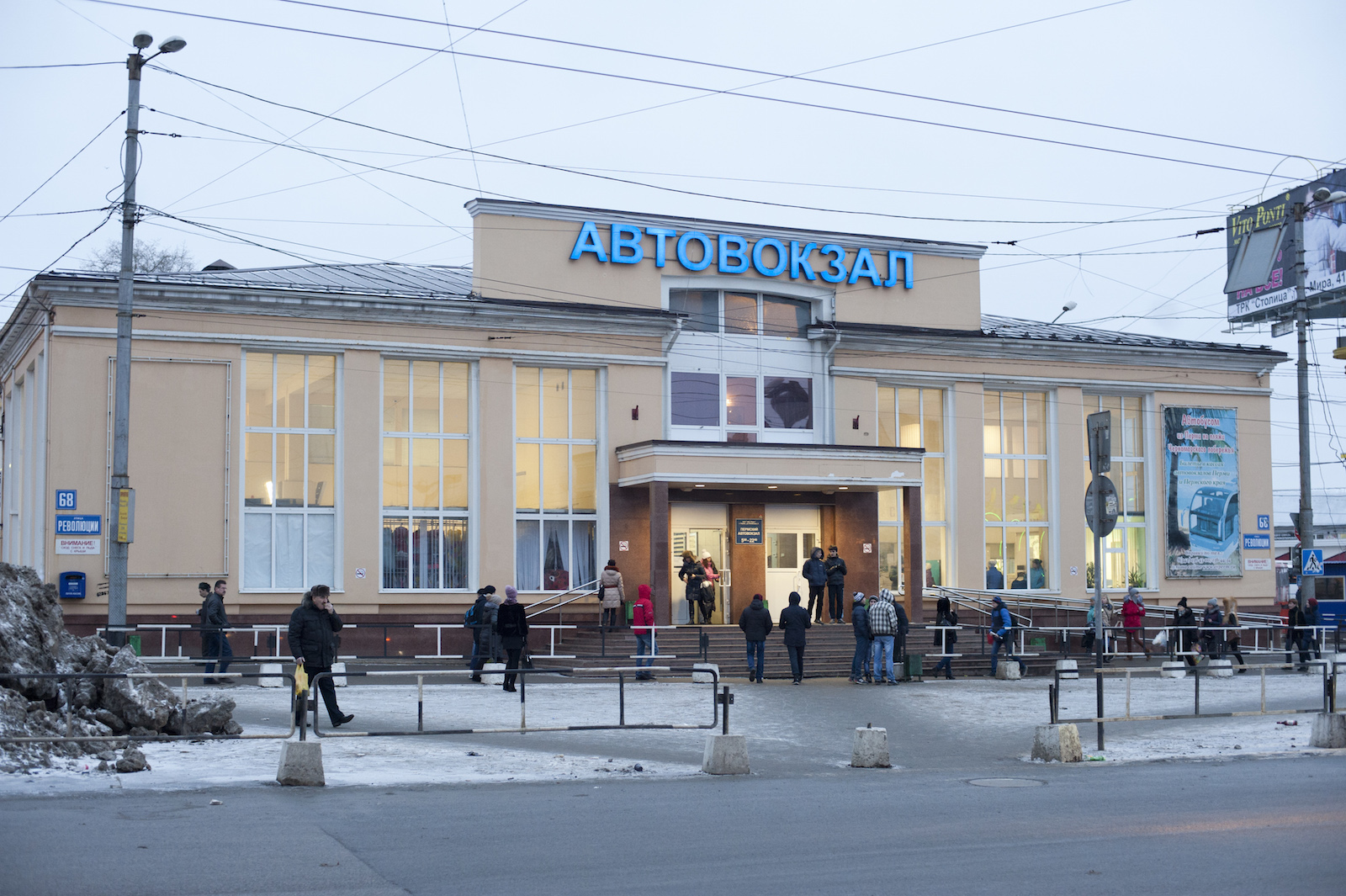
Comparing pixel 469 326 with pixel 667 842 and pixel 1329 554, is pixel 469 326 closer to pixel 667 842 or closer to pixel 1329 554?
pixel 667 842

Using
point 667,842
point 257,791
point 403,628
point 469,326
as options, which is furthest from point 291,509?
point 667,842

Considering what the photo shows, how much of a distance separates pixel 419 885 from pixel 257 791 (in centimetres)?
439

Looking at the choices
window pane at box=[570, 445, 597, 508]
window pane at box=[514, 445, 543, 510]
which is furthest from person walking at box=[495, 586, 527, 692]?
window pane at box=[570, 445, 597, 508]

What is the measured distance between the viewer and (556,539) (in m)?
30.7

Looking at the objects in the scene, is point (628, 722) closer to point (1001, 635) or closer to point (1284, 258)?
point (1001, 635)

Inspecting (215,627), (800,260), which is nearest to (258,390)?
(215,627)

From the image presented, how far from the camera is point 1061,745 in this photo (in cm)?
1498

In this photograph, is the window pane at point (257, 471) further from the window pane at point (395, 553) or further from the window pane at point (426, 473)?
the window pane at point (426, 473)

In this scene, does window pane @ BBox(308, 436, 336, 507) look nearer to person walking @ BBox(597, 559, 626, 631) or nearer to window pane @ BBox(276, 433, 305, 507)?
window pane @ BBox(276, 433, 305, 507)

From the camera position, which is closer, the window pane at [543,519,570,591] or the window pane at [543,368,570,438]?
the window pane at [543,519,570,591]

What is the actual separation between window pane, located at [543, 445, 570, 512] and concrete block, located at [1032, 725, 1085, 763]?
56.4 feet

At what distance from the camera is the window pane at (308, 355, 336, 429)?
1139 inches

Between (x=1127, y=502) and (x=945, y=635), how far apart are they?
36.5 feet

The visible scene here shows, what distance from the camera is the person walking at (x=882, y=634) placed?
24438 mm
